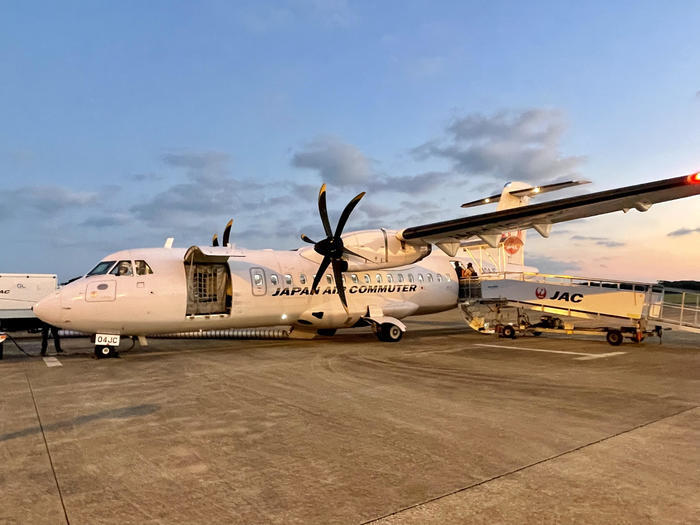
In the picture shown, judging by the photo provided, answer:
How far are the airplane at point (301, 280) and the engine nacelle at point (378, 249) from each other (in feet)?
0.11

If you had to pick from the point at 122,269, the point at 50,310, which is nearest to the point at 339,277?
the point at 122,269

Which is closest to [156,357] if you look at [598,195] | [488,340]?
[488,340]

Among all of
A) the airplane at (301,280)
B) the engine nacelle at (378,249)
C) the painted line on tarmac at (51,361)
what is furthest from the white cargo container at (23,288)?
the engine nacelle at (378,249)

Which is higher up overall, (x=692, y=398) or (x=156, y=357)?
(x=692, y=398)

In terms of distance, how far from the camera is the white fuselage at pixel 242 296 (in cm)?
1193

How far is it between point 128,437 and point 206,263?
29.5 ft

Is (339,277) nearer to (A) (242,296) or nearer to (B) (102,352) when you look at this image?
(A) (242,296)

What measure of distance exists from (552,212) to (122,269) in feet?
38.4

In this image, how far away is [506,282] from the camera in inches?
656

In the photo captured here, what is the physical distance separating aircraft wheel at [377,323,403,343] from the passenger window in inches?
300

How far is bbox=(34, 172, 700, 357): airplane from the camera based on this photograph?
1179cm

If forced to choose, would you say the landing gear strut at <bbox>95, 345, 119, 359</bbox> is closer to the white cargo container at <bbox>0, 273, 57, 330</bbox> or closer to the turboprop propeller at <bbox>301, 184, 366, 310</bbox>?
the white cargo container at <bbox>0, 273, 57, 330</bbox>

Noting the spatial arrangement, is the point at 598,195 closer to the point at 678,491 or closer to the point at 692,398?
the point at 692,398

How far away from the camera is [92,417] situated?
20.6ft
